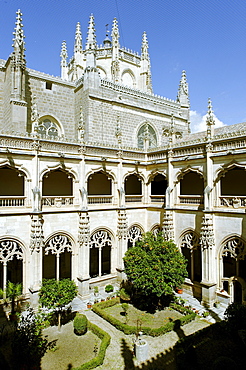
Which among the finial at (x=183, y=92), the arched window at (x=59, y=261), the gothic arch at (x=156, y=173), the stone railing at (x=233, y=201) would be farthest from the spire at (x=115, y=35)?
the arched window at (x=59, y=261)

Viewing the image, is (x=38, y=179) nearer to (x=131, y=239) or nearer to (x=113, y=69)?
(x=131, y=239)

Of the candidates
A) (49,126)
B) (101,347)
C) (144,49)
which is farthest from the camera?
(144,49)

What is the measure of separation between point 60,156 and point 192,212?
1045cm

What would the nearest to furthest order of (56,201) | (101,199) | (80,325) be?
1. (80,325)
2. (56,201)
3. (101,199)

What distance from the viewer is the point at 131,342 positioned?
12.5 m

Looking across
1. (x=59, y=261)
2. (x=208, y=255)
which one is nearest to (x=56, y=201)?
(x=59, y=261)

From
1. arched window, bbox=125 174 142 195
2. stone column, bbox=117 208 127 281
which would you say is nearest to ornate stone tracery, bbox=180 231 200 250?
stone column, bbox=117 208 127 281

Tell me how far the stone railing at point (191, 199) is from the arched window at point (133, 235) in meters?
A: 4.67

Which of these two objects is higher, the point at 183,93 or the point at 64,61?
the point at 64,61

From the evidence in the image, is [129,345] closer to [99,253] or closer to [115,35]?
[99,253]

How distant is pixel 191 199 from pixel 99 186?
27.8ft

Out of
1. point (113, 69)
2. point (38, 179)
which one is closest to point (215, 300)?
point (38, 179)

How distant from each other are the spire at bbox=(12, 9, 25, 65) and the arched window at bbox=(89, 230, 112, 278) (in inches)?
593

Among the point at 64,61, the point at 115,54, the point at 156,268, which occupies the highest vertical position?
the point at 64,61
